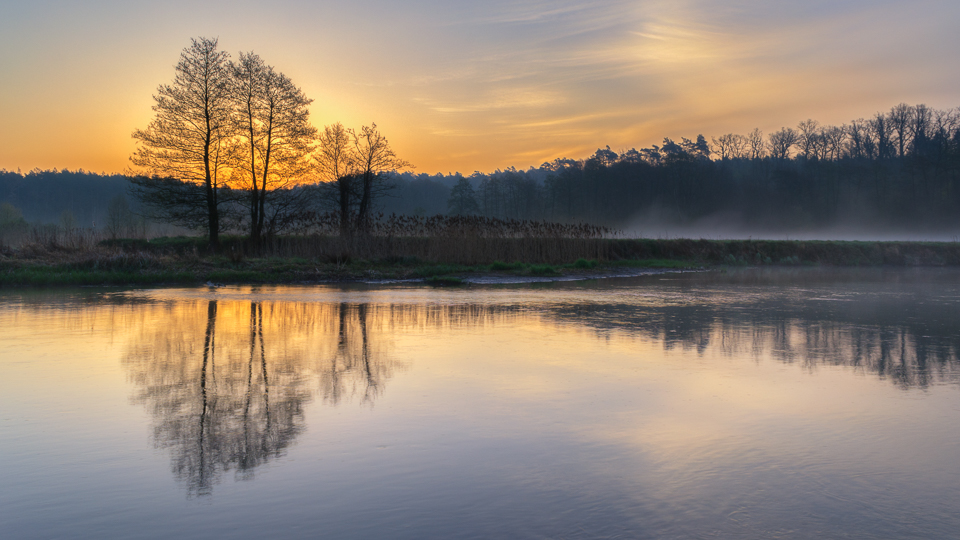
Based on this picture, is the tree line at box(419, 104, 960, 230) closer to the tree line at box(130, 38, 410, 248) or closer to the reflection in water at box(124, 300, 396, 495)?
the tree line at box(130, 38, 410, 248)

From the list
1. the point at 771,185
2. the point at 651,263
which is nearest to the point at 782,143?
the point at 771,185

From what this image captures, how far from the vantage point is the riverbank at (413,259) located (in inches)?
712

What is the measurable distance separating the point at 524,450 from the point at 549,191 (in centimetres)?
8671

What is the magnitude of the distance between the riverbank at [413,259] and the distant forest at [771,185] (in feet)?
115

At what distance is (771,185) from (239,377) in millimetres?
86816

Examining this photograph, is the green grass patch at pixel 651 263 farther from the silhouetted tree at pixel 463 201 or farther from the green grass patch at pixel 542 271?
the silhouetted tree at pixel 463 201

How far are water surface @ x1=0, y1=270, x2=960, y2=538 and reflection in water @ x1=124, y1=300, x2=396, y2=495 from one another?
0.11 ft

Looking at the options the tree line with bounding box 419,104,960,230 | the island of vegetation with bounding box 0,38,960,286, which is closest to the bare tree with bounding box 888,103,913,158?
the tree line with bounding box 419,104,960,230

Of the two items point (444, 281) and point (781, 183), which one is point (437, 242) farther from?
point (781, 183)

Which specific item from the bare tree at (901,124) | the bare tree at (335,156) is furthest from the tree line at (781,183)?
the bare tree at (335,156)

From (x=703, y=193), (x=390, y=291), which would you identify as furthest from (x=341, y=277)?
(x=703, y=193)

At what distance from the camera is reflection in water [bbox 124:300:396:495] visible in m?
4.14

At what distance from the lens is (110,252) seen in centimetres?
1922

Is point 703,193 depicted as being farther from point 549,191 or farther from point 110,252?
point 110,252
